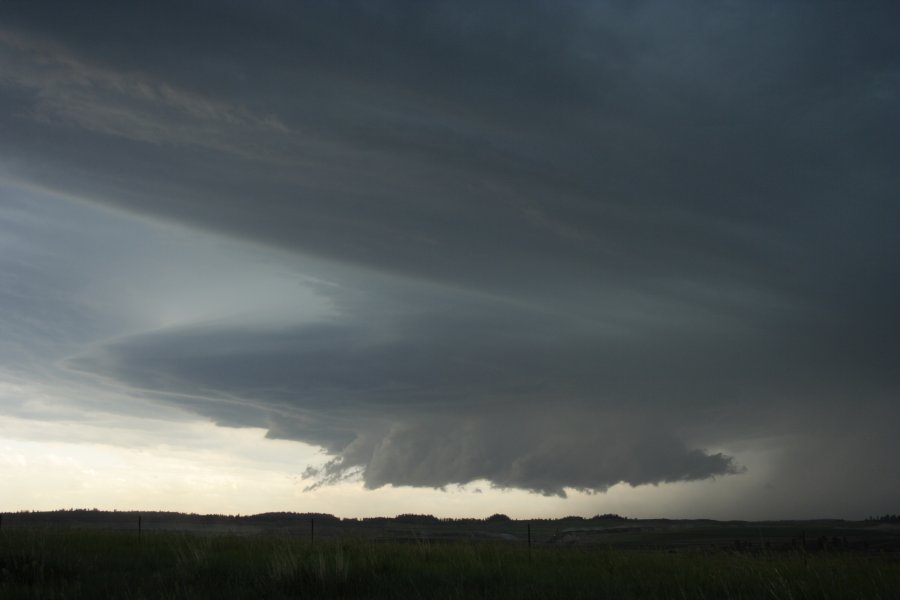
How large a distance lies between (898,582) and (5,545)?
26.3 metres

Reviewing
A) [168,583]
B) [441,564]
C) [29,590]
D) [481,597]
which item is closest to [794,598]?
[481,597]

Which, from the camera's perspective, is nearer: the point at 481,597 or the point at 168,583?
the point at 481,597

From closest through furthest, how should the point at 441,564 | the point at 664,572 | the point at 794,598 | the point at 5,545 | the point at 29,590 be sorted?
the point at 794,598 < the point at 29,590 < the point at 664,572 < the point at 441,564 < the point at 5,545

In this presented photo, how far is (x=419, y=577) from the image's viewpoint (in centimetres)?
1864

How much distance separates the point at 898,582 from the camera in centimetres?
1850

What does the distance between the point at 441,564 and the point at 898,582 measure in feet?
38.8

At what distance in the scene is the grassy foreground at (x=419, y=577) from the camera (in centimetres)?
1591

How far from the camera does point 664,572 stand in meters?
20.0

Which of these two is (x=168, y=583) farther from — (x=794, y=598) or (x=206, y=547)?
(x=794, y=598)

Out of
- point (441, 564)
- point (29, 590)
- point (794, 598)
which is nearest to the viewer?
point (794, 598)

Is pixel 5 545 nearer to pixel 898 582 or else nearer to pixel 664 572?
pixel 664 572

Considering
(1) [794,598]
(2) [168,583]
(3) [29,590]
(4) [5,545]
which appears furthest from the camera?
(4) [5,545]

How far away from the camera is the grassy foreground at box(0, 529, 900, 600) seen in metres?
15.9

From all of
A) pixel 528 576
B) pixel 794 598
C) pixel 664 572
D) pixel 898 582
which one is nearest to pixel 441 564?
pixel 528 576
